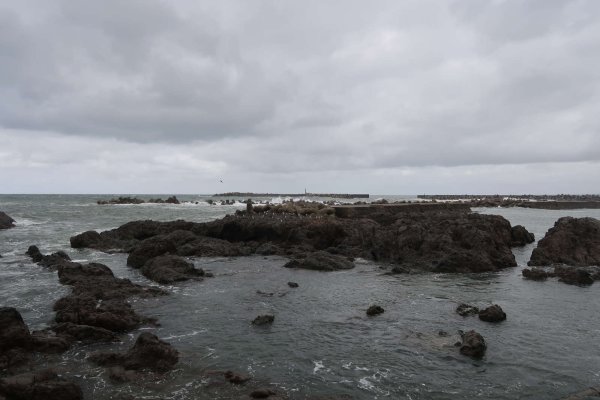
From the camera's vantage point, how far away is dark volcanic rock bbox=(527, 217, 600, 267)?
21.3m

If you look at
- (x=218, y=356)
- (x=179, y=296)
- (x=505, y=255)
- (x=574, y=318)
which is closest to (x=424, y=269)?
(x=505, y=255)

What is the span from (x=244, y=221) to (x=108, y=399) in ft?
73.6

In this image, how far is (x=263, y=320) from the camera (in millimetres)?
11453

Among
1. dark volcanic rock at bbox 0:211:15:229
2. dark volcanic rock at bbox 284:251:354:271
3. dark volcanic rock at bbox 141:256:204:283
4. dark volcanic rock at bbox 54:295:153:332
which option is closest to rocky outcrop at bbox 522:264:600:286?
dark volcanic rock at bbox 284:251:354:271

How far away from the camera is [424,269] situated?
19922 millimetres

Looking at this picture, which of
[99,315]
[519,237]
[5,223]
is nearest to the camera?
[99,315]

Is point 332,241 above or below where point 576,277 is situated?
above

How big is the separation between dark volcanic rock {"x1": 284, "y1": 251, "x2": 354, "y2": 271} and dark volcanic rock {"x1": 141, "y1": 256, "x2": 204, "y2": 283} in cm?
469

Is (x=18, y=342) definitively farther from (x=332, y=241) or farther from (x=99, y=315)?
(x=332, y=241)

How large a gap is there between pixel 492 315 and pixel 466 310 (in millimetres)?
827

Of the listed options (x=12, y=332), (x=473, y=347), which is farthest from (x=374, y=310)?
(x=12, y=332)

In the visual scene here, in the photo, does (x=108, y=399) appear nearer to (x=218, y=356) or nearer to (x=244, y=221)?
(x=218, y=356)

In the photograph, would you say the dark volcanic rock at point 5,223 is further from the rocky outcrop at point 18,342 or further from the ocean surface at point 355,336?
the rocky outcrop at point 18,342

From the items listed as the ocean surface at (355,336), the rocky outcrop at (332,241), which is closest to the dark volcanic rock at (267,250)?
the rocky outcrop at (332,241)
